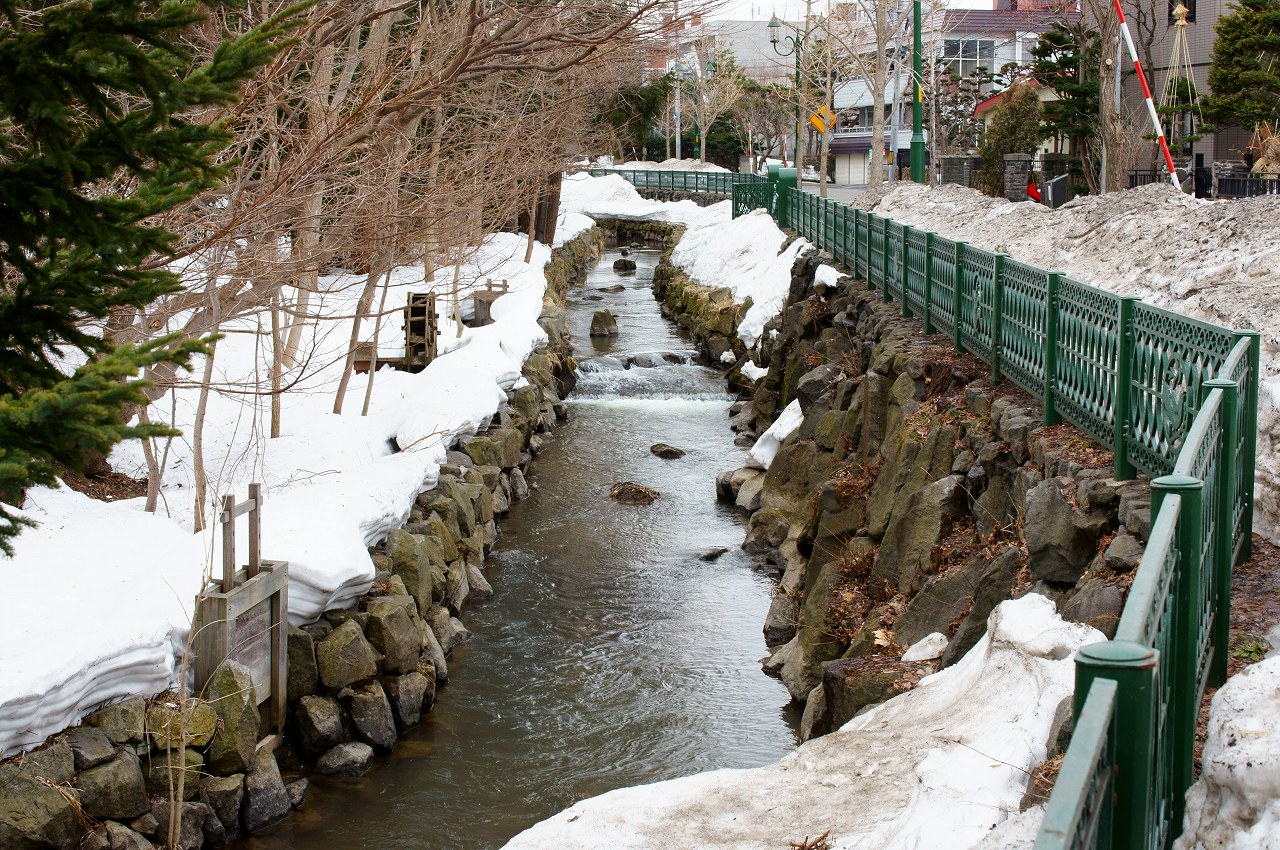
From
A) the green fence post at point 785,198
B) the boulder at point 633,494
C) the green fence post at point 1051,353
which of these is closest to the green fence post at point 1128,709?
the green fence post at point 1051,353

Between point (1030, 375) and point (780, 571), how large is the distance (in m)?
4.69

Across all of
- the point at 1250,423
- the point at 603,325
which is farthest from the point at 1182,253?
the point at 603,325

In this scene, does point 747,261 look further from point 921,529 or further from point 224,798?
point 224,798

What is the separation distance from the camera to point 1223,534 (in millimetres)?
5219

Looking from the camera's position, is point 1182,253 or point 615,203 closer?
point 1182,253

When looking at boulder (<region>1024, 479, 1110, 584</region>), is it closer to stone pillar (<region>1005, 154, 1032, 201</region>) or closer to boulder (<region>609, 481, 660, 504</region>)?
boulder (<region>609, 481, 660, 504</region>)

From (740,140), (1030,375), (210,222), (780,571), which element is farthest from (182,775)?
(740,140)

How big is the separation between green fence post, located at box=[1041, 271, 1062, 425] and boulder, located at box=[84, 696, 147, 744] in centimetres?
641

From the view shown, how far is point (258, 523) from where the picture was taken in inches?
368

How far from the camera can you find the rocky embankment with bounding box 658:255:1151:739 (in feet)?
24.2

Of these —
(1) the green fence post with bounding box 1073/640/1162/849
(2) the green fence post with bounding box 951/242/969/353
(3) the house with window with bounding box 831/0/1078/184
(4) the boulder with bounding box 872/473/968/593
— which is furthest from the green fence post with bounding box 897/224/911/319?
(3) the house with window with bounding box 831/0/1078/184

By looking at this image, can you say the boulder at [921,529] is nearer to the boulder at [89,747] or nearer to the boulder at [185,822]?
the boulder at [185,822]

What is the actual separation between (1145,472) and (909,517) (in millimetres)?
3102

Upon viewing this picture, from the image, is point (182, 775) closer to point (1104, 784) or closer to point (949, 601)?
point (949, 601)
